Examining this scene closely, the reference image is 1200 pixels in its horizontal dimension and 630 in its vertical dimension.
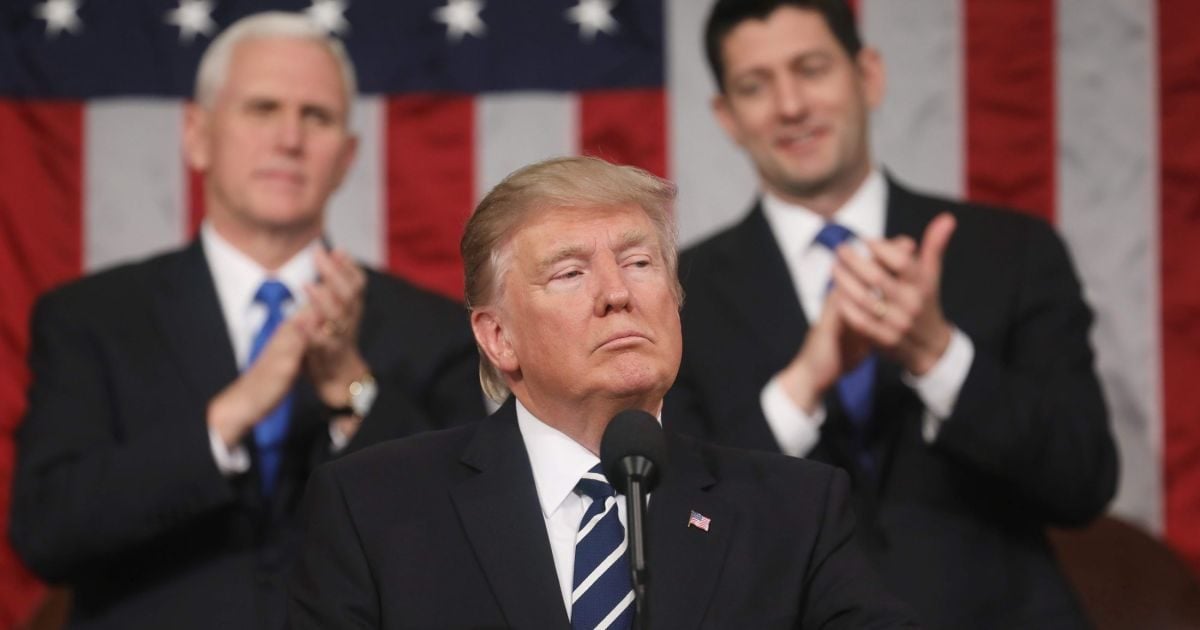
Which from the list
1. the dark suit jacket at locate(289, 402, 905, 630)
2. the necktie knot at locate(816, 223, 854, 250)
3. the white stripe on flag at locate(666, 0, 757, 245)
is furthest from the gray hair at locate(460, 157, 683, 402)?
the white stripe on flag at locate(666, 0, 757, 245)

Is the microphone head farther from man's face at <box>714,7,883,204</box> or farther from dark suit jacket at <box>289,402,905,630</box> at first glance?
man's face at <box>714,7,883,204</box>

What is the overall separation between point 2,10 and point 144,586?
183 cm

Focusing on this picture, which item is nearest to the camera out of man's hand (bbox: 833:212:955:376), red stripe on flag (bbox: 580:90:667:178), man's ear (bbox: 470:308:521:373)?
man's ear (bbox: 470:308:521:373)

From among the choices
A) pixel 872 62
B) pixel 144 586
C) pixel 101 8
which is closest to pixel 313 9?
pixel 101 8

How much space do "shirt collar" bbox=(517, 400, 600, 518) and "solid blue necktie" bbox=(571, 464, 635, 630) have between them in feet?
0.18

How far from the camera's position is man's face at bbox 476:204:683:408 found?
235 cm

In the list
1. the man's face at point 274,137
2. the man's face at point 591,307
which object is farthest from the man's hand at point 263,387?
the man's face at point 591,307

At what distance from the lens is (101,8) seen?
14.9 feet

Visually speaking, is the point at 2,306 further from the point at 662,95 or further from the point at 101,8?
the point at 662,95

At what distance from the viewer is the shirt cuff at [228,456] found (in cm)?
329

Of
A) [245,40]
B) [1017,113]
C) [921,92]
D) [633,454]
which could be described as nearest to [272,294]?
[245,40]

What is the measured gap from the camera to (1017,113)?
454cm

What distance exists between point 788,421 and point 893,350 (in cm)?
23

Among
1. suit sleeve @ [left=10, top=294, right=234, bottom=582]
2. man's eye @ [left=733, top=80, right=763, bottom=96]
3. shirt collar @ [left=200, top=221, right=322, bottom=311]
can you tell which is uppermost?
man's eye @ [left=733, top=80, right=763, bottom=96]
